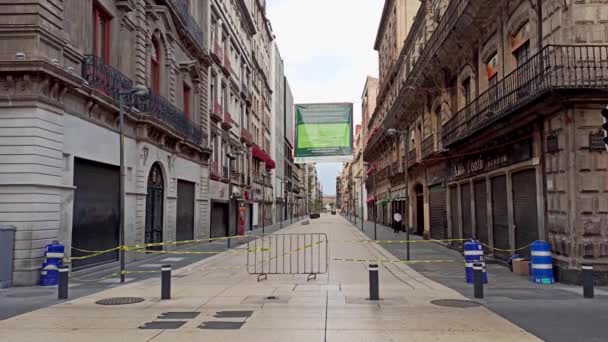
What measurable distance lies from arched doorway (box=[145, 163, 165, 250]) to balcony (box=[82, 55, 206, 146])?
7.39ft

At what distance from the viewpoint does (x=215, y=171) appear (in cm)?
3244

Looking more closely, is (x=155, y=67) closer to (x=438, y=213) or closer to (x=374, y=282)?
(x=438, y=213)

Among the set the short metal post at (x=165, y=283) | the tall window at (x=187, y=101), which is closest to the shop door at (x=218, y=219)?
the tall window at (x=187, y=101)

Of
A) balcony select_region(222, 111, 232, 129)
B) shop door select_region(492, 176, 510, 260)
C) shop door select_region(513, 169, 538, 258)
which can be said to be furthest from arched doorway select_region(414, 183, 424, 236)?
shop door select_region(513, 169, 538, 258)

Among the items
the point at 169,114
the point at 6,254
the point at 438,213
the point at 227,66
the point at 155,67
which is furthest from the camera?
the point at 227,66

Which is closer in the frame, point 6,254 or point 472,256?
point 6,254

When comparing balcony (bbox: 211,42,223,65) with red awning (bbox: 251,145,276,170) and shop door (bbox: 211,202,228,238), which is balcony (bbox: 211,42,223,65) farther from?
red awning (bbox: 251,145,276,170)

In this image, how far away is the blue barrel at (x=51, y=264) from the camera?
12.3m

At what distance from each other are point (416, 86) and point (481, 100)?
10.5m

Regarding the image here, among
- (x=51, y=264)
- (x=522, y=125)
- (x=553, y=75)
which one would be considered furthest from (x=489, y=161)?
(x=51, y=264)

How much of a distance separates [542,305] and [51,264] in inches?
448

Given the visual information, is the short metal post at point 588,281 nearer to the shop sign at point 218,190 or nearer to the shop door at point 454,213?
the shop door at point 454,213

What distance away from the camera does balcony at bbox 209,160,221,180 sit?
3122 cm

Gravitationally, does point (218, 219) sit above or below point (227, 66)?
below
